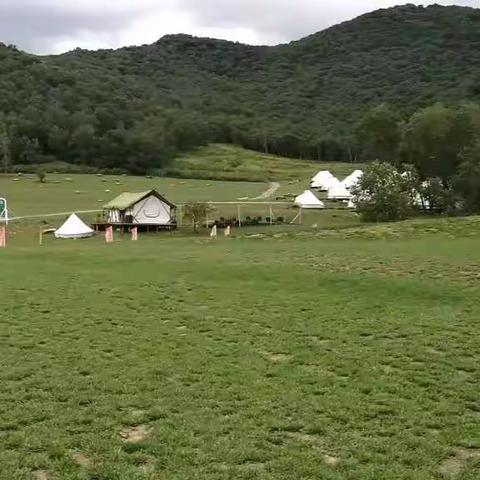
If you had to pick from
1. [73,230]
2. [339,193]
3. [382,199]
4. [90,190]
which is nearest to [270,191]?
[339,193]

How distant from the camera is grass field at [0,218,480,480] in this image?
7844 mm

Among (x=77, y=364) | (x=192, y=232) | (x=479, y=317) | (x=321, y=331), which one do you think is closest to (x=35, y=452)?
(x=77, y=364)

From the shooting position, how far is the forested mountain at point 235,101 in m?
130

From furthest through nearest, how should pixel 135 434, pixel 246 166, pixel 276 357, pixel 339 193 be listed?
pixel 246 166, pixel 339 193, pixel 276 357, pixel 135 434

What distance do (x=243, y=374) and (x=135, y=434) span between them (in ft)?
9.67

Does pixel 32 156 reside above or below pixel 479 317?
above

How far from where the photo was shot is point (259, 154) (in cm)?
15375

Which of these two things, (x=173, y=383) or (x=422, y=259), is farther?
(x=422, y=259)

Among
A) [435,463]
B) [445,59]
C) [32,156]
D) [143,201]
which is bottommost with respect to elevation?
[435,463]

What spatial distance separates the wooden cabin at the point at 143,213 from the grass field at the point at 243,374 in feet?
100

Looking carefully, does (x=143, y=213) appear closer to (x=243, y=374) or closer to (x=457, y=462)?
(x=243, y=374)

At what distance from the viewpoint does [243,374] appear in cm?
1119

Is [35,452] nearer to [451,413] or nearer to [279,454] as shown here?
[279,454]

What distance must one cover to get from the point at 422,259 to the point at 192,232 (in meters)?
27.8
